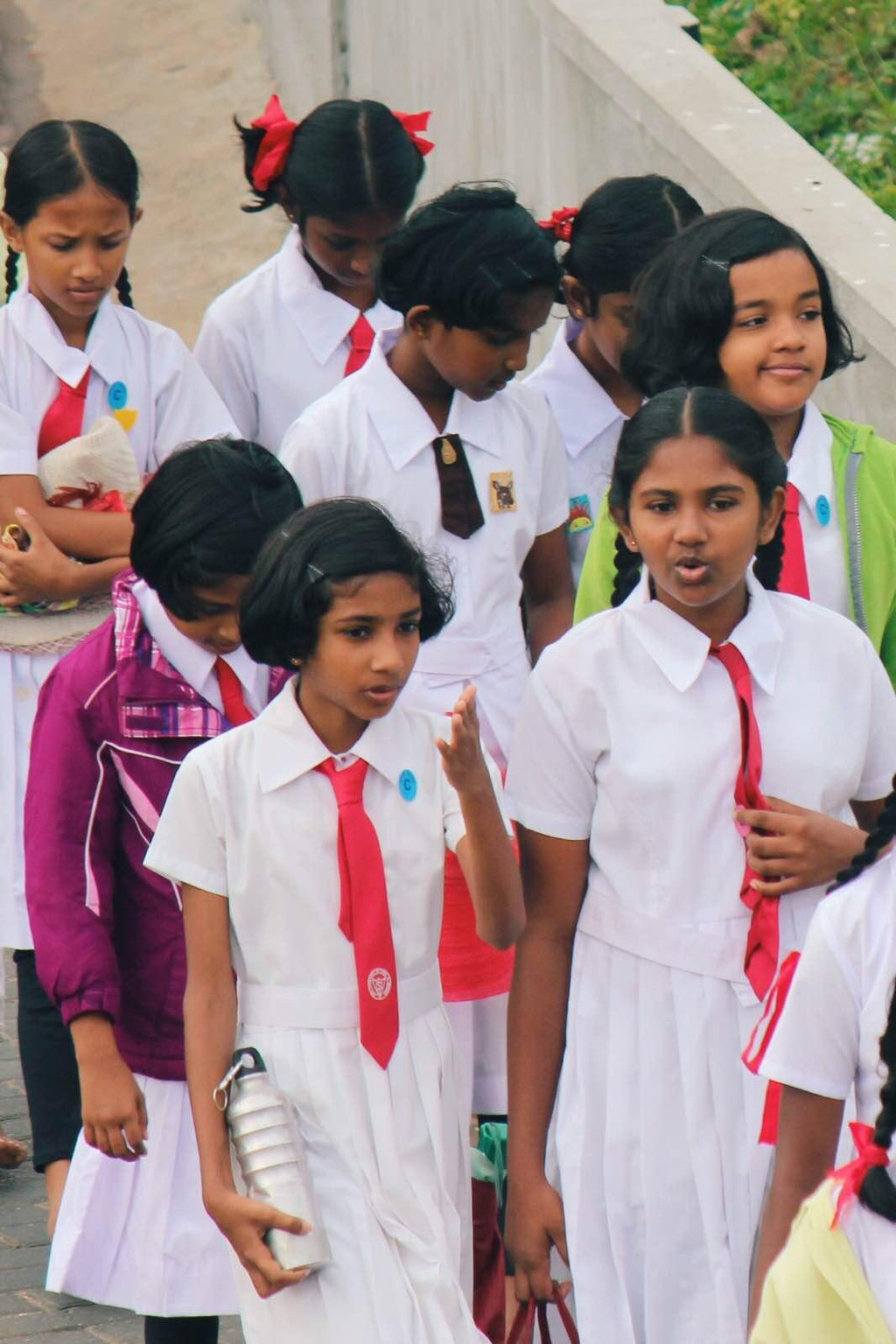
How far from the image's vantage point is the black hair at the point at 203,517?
3.71 metres

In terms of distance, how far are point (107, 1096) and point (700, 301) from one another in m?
1.59

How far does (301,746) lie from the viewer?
3.50 metres

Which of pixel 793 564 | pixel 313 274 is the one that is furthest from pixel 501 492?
pixel 313 274

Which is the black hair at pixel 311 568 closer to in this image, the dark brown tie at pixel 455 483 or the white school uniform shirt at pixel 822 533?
the white school uniform shirt at pixel 822 533

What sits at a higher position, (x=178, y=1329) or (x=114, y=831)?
(x=114, y=831)

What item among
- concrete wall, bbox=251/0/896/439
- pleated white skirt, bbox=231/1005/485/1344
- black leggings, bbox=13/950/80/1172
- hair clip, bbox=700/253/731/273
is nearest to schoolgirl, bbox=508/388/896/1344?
pleated white skirt, bbox=231/1005/485/1344

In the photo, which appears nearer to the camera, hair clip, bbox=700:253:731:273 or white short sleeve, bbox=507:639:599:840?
white short sleeve, bbox=507:639:599:840

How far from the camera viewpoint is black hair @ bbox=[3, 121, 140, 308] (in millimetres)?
4730

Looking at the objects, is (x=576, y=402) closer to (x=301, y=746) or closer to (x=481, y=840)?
(x=301, y=746)

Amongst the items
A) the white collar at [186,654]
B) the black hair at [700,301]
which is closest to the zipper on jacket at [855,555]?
the black hair at [700,301]

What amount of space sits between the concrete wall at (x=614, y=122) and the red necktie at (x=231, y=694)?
9.11 ft

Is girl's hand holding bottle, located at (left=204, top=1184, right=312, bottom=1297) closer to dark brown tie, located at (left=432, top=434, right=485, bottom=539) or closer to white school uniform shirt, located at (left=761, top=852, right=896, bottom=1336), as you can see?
white school uniform shirt, located at (left=761, top=852, right=896, bottom=1336)

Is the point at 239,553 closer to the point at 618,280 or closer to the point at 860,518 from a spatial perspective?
the point at 860,518

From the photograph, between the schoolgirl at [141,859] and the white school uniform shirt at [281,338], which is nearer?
the schoolgirl at [141,859]
